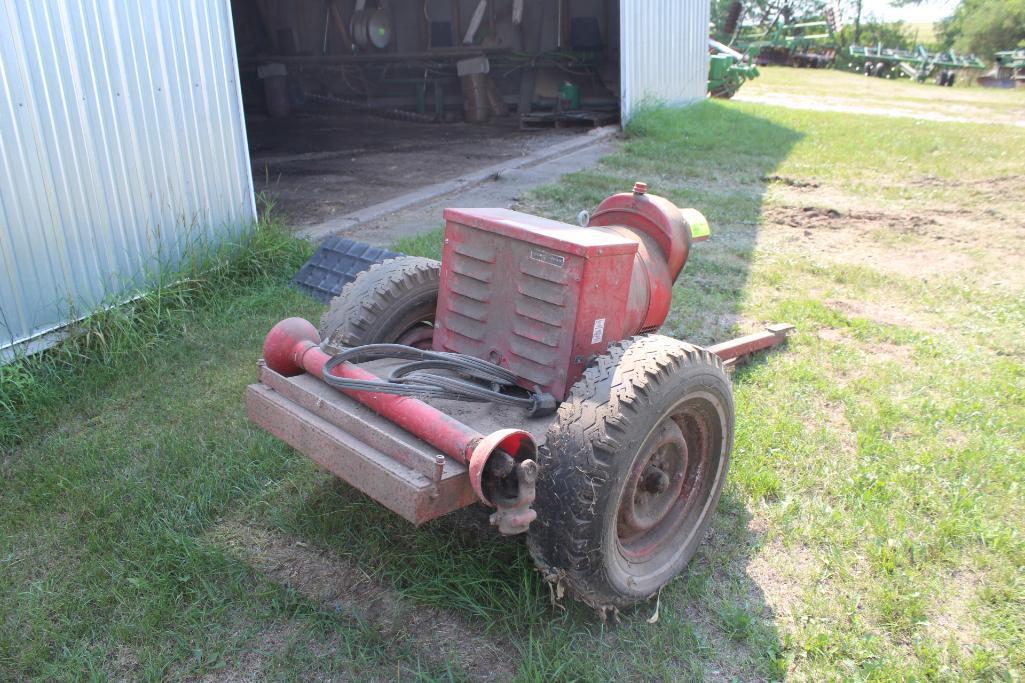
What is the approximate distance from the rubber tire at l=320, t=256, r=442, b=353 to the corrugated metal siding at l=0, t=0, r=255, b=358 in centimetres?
206

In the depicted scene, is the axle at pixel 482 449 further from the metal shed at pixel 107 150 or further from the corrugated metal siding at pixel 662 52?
→ the corrugated metal siding at pixel 662 52

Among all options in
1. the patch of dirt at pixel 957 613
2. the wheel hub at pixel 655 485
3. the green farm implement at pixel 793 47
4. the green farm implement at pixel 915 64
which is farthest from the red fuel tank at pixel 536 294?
the green farm implement at pixel 793 47

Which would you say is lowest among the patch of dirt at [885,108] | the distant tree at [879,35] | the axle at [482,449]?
the patch of dirt at [885,108]

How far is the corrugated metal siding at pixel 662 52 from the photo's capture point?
11797 mm

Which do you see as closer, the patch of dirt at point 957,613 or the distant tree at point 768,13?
the patch of dirt at point 957,613

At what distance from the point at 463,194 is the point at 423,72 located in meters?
8.48

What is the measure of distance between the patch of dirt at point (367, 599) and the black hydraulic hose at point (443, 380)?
26.6 inches

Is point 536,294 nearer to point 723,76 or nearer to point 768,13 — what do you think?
point 723,76

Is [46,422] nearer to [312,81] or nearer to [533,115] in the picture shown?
[533,115]

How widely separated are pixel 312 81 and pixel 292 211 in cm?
1076

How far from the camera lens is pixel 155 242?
5.00 metres

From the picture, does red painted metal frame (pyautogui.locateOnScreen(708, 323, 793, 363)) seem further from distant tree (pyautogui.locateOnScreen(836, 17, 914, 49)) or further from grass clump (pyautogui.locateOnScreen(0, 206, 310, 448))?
distant tree (pyautogui.locateOnScreen(836, 17, 914, 49))

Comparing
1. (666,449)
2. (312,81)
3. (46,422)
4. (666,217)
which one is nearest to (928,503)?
(666,449)

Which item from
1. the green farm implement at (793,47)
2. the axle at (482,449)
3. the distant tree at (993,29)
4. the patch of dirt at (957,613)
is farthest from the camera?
the green farm implement at (793,47)
